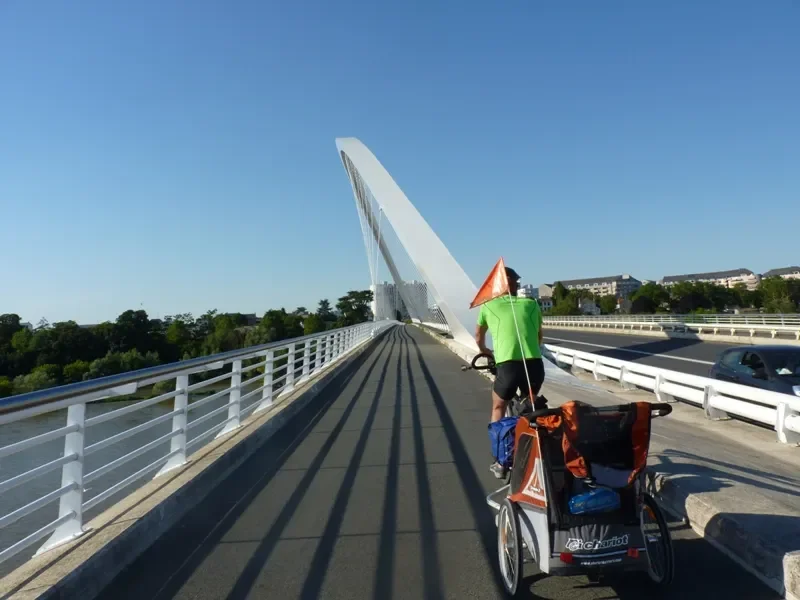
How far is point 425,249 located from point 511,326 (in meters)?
27.0

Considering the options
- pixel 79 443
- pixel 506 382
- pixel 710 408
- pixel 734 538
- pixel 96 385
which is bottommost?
pixel 710 408

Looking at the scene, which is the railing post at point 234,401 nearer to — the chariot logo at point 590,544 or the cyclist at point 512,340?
the cyclist at point 512,340

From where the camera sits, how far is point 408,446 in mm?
7512

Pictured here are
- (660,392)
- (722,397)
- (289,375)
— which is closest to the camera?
(722,397)

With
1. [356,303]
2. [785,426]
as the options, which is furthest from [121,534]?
[356,303]

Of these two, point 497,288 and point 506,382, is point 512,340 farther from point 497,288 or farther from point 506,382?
point 497,288

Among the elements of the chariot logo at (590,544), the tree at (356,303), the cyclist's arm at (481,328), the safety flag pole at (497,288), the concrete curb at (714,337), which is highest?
the tree at (356,303)

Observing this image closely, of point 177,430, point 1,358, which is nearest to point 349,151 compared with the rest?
point 1,358

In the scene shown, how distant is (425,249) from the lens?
3195 centimetres

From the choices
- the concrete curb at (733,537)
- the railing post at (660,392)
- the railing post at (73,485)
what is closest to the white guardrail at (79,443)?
the railing post at (73,485)

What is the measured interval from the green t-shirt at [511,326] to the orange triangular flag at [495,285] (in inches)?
8.3

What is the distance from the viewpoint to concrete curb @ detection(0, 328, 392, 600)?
3.37 m

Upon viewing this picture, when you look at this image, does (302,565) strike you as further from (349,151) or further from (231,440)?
(349,151)

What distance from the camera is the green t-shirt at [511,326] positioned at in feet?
16.6
